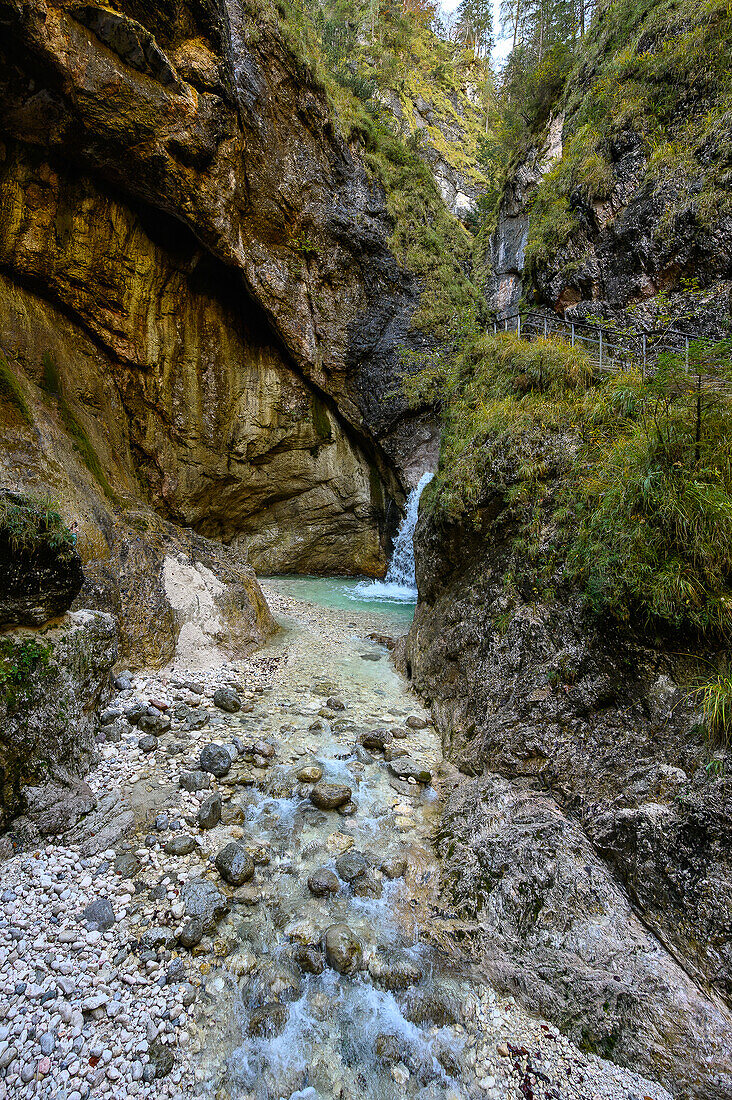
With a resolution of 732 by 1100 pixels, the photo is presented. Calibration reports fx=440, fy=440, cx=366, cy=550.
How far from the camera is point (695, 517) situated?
3223mm

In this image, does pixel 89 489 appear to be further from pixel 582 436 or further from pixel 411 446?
pixel 411 446

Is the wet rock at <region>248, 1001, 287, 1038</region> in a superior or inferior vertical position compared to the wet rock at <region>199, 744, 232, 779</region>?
inferior

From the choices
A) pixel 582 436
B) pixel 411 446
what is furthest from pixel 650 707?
pixel 411 446

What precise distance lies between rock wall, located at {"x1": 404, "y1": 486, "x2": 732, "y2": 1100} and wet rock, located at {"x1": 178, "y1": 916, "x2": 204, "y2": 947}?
1.83m

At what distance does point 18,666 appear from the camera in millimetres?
3754

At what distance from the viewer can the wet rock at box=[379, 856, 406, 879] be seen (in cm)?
358

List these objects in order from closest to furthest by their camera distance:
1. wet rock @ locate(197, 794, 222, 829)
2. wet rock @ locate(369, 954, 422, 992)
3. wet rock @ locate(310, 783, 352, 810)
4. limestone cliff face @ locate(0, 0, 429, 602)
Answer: wet rock @ locate(369, 954, 422, 992) → wet rock @ locate(197, 794, 222, 829) → wet rock @ locate(310, 783, 352, 810) → limestone cliff face @ locate(0, 0, 429, 602)

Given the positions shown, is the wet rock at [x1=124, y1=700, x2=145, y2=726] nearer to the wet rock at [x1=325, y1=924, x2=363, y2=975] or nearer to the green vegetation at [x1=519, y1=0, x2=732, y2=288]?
the wet rock at [x1=325, y1=924, x2=363, y2=975]

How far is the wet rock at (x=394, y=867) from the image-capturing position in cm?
358

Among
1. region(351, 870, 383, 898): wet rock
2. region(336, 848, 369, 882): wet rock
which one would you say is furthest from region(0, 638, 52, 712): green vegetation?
region(351, 870, 383, 898): wet rock

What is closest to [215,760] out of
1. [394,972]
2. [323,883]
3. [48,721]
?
[48,721]

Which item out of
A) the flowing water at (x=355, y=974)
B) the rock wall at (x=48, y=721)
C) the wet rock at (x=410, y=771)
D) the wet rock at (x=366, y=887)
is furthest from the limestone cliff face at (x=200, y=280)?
the wet rock at (x=366, y=887)

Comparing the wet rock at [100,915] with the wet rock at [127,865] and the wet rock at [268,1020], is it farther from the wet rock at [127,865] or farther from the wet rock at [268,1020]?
the wet rock at [268,1020]

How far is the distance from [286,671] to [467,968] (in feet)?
15.6
